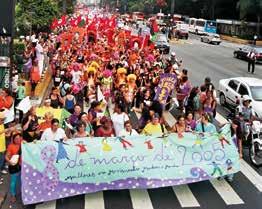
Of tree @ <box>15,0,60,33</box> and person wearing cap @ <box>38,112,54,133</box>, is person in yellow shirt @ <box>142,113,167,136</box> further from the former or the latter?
tree @ <box>15,0,60,33</box>

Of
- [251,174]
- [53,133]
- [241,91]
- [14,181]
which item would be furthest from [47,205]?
[241,91]

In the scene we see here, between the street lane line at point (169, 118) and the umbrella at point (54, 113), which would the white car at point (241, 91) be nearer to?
the street lane line at point (169, 118)

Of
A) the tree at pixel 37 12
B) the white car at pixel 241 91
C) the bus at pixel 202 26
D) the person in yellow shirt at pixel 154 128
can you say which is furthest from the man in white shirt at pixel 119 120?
the bus at pixel 202 26

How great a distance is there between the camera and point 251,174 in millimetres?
11742

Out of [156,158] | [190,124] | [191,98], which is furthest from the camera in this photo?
[191,98]

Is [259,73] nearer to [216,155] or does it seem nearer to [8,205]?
[216,155]

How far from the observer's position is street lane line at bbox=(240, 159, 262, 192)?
1117cm

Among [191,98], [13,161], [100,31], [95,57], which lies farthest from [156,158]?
[100,31]

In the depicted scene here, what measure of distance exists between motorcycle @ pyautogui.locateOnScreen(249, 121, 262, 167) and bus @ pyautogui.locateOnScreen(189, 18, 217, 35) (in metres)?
60.3

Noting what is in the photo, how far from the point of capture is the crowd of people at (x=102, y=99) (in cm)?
1040

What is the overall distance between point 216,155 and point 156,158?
1347 millimetres

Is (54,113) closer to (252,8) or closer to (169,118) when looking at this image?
(169,118)

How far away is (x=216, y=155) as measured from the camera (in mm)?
10422

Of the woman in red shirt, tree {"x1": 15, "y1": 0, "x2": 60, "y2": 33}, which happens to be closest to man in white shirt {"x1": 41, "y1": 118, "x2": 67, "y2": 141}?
the woman in red shirt
